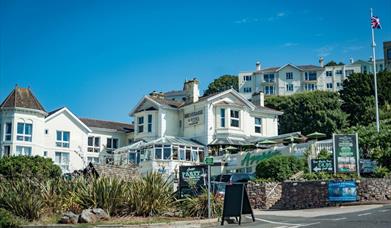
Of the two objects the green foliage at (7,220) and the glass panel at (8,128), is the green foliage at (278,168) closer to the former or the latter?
the green foliage at (7,220)

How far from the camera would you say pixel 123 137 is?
62.1m

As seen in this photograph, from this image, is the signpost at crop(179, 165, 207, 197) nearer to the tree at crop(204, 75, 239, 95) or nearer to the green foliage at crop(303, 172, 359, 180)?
the green foliage at crop(303, 172, 359, 180)

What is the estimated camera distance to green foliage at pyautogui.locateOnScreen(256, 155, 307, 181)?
30.2 m

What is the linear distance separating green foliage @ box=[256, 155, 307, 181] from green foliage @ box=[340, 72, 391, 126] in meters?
40.2

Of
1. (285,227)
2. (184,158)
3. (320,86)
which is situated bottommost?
(285,227)

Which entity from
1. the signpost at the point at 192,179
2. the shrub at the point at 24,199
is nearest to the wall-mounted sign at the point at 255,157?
the signpost at the point at 192,179

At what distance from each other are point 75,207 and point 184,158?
30327 millimetres

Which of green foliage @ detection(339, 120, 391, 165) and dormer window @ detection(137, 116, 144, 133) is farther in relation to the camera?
dormer window @ detection(137, 116, 144, 133)

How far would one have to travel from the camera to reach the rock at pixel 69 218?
1798 cm

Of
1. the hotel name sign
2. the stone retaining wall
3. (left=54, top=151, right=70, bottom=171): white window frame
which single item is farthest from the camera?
(left=54, top=151, right=70, bottom=171): white window frame

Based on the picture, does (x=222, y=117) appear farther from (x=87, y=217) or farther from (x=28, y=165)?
(x=87, y=217)

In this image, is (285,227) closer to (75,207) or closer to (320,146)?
(75,207)

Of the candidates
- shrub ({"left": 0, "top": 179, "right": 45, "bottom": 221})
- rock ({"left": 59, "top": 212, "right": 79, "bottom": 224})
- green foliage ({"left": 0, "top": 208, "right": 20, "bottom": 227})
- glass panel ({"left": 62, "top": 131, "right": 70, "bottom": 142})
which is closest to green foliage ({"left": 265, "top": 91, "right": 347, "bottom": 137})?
glass panel ({"left": 62, "top": 131, "right": 70, "bottom": 142})

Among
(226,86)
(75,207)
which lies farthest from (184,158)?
(226,86)
